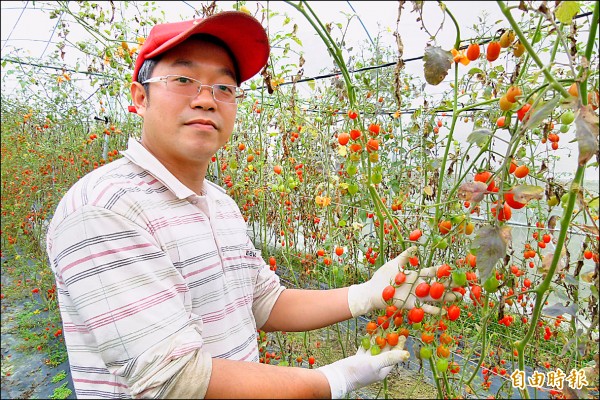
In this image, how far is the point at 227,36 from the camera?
1224 mm

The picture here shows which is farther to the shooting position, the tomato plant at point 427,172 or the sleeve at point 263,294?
the sleeve at point 263,294

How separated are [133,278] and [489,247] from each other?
0.74 meters

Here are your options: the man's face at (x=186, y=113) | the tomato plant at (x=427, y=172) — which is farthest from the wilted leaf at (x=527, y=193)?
the man's face at (x=186, y=113)

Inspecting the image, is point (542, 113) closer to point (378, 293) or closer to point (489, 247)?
point (489, 247)

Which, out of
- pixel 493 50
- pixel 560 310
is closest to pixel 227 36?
pixel 493 50

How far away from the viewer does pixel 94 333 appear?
86 centimetres

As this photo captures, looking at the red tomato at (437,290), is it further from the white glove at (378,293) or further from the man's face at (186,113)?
the man's face at (186,113)

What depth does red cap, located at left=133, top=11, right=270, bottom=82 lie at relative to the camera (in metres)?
1.14

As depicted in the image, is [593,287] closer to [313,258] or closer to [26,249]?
[313,258]

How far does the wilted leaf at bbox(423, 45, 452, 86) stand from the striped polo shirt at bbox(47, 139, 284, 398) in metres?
0.71

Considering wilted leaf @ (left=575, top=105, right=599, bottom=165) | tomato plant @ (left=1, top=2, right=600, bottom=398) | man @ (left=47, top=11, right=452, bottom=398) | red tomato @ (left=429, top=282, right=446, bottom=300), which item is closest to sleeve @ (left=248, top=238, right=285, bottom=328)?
man @ (left=47, top=11, right=452, bottom=398)

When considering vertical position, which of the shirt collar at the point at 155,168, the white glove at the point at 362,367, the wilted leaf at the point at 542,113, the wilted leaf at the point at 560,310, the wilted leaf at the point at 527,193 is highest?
the wilted leaf at the point at 542,113

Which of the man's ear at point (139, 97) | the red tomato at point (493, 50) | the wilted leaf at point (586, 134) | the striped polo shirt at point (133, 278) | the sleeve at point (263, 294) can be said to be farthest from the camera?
the sleeve at point (263, 294)

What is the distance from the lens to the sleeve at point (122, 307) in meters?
0.85
